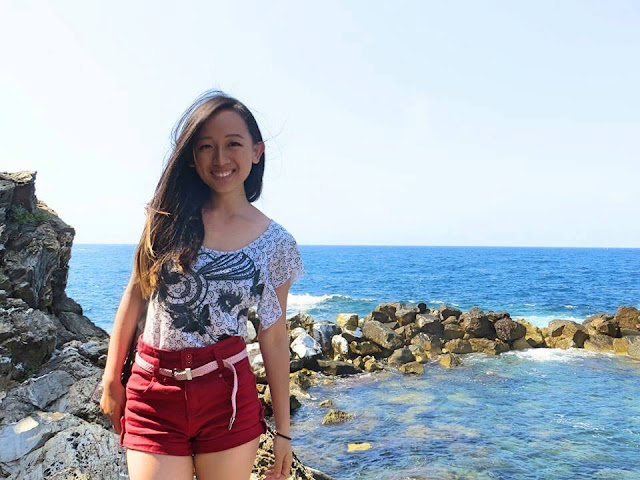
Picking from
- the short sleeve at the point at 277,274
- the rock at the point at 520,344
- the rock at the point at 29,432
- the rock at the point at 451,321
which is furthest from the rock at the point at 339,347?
the short sleeve at the point at 277,274

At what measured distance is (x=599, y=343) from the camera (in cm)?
2020

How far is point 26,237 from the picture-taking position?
738cm

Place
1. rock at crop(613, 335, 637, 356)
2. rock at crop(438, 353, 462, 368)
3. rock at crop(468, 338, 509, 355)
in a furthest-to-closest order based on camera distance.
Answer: rock at crop(468, 338, 509, 355), rock at crop(613, 335, 637, 356), rock at crop(438, 353, 462, 368)

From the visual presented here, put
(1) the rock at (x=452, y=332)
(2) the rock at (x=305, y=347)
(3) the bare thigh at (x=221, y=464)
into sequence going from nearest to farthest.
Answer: (3) the bare thigh at (x=221, y=464) < (2) the rock at (x=305, y=347) < (1) the rock at (x=452, y=332)

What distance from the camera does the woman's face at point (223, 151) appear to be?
2.54m

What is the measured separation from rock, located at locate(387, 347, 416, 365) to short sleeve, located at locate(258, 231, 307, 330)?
51.4ft

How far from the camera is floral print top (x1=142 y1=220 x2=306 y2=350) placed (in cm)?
235

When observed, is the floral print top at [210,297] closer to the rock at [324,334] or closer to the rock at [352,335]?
the rock at [324,334]

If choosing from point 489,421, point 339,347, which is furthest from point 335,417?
point 339,347

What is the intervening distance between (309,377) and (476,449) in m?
6.39

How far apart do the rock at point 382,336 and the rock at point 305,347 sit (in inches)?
110

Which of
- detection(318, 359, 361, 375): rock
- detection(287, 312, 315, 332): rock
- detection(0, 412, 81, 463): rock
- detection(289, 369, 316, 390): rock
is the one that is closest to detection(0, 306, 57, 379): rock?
detection(0, 412, 81, 463): rock

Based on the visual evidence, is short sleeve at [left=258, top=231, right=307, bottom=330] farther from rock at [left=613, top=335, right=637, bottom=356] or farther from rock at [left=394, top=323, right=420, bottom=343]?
rock at [left=613, top=335, right=637, bottom=356]

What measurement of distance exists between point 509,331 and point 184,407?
2021cm
